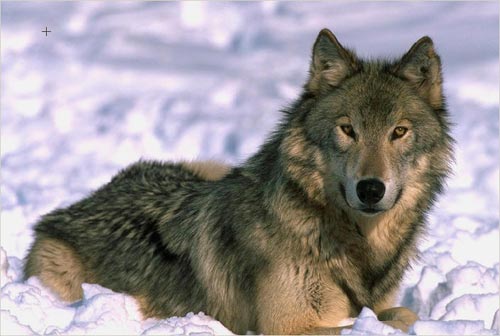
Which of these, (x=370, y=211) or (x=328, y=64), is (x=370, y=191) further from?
(x=328, y=64)

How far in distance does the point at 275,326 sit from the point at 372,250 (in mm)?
712

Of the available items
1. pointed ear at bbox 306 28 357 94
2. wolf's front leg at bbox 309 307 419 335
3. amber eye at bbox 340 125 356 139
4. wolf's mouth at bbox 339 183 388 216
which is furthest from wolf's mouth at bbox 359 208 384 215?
pointed ear at bbox 306 28 357 94

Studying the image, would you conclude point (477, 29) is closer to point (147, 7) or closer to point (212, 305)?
point (147, 7)

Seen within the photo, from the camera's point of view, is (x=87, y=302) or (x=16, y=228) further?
(x=16, y=228)

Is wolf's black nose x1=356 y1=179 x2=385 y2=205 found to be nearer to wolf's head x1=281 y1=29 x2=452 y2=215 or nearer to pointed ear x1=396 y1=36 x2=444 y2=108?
wolf's head x1=281 y1=29 x2=452 y2=215

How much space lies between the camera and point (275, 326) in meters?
4.73

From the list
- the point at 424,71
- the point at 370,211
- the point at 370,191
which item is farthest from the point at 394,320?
the point at 424,71

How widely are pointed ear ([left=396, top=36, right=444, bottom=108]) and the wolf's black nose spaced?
77 cm

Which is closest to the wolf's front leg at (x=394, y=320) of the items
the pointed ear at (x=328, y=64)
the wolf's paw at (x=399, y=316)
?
the wolf's paw at (x=399, y=316)

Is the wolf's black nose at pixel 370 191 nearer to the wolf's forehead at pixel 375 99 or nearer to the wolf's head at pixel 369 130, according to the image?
the wolf's head at pixel 369 130

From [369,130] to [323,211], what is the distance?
54cm

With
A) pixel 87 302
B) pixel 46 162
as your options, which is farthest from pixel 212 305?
pixel 46 162

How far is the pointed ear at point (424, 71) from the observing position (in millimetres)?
4949

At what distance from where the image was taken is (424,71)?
503 centimetres
